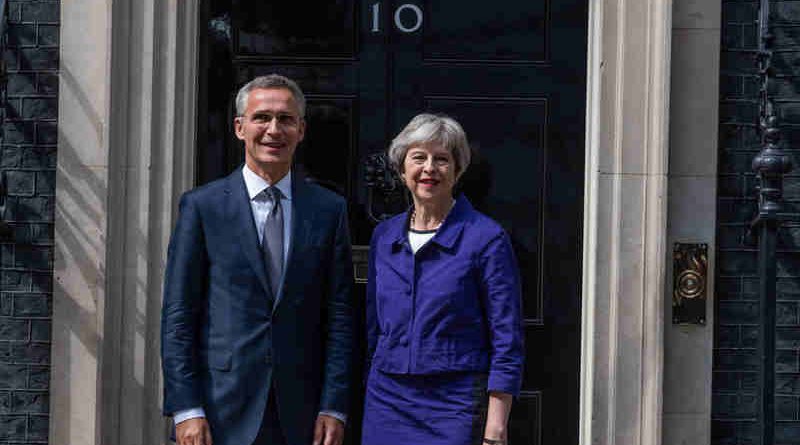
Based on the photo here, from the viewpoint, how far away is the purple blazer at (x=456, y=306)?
3.86 meters

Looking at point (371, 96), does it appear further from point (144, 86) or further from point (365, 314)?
point (365, 314)

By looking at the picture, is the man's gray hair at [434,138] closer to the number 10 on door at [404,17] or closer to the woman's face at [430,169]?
the woman's face at [430,169]

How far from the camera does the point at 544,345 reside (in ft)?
17.5

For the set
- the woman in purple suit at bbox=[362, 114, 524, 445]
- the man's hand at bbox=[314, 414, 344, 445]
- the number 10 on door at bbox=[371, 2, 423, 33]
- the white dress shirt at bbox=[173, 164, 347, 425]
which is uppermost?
the number 10 on door at bbox=[371, 2, 423, 33]

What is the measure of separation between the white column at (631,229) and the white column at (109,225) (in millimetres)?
1690

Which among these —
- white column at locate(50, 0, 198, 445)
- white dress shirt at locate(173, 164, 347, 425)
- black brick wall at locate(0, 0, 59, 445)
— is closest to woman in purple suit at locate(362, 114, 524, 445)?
white dress shirt at locate(173, 164, 347, 425)

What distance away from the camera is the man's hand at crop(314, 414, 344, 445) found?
3.90m

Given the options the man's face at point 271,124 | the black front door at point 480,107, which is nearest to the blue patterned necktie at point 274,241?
the man's face at point 271,124

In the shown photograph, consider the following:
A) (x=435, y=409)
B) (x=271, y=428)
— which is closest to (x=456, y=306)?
(x=435, y=409)

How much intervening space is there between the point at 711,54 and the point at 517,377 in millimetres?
1784

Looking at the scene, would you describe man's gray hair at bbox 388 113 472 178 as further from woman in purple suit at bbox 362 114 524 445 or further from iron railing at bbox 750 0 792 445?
iron railing at bbox 750 0 792 445

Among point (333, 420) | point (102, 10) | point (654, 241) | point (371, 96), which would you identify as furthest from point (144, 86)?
point (654, 241)

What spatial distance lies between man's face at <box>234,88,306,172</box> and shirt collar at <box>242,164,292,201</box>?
75mm

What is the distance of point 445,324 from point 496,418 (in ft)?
1.04
